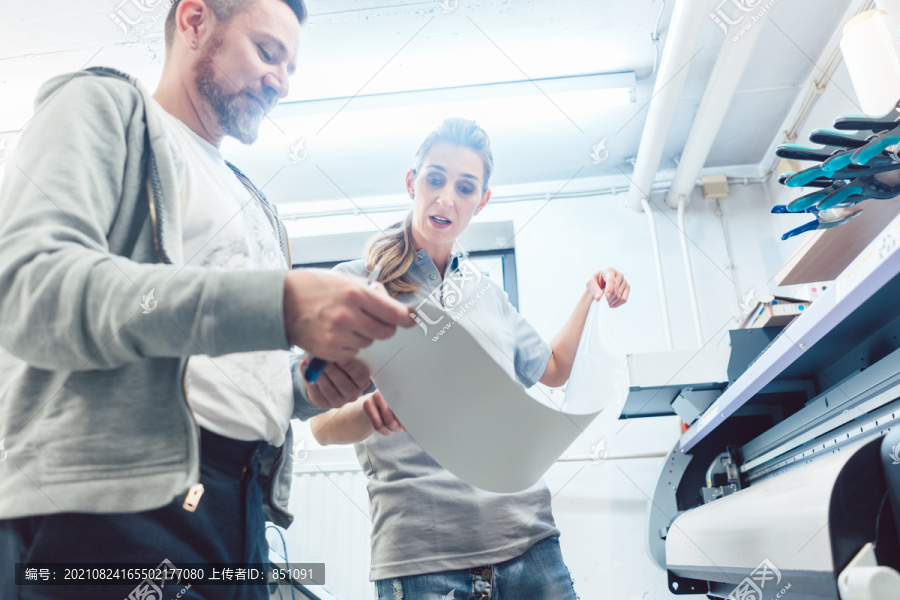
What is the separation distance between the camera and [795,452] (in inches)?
55.5

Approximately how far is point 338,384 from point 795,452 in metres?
1.17

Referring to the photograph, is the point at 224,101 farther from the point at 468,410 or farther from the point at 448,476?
the point at 448,476

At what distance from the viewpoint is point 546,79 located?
2.52 meters

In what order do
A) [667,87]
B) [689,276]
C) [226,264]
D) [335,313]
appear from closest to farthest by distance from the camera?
[335,313]
[226,264]
[667,87]
[689,276]

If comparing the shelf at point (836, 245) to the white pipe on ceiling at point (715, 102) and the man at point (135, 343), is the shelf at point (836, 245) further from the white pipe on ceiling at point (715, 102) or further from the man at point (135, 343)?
the man at point (135, 343)

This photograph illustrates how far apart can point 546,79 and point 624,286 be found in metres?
1.53

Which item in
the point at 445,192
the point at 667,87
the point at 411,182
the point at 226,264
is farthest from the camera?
the point at 667,87

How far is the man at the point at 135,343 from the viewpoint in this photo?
18.6 inches

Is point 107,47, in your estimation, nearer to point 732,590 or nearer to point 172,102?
point 172,102

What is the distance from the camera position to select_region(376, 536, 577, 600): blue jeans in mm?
992

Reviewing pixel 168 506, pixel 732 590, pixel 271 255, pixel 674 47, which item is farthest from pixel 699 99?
pixel 168 506

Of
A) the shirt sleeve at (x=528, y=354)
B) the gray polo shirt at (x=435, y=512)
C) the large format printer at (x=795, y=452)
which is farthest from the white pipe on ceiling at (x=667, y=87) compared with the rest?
the gray polo shirt at (x=435, y=512)

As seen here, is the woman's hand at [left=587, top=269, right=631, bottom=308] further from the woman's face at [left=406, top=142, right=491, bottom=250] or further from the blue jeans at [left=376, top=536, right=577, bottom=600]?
the blue jeans at [left=376, top=536, right=577, bottom=600]

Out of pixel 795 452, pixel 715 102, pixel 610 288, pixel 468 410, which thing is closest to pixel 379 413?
pixel 468 410
